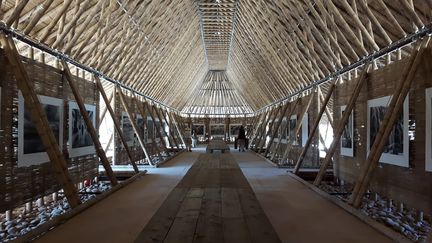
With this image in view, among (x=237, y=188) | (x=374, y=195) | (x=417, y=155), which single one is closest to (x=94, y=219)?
(x=237, y=188)

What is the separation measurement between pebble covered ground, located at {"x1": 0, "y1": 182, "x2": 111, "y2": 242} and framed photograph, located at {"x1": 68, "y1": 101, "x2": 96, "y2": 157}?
1120 mm

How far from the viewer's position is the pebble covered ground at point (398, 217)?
6.05 metres

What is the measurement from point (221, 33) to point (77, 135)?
12334mm

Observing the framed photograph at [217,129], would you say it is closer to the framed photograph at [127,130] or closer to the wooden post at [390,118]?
the framed photograph at [127,130]

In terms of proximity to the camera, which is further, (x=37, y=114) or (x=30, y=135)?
(x=30, y=135)

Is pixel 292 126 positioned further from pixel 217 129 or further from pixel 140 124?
pixel 217 129

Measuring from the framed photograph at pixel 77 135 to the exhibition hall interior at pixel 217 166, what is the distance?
0.05 m

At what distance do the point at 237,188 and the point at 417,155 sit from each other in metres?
3.88

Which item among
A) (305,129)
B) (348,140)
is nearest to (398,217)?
(348,140)

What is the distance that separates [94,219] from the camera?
19.3 feet

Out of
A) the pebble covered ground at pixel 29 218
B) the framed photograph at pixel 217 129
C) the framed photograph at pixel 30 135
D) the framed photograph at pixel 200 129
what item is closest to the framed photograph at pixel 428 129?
the pebble covered ground at pixel 29 218

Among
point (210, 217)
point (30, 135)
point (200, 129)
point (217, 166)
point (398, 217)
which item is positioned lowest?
point (398, 217)

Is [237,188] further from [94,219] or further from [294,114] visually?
[294,114]

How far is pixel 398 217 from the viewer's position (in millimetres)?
6949
